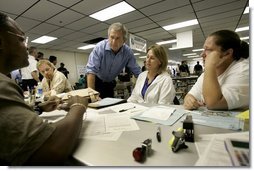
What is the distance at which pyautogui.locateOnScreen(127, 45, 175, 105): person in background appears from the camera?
1421 millimetres

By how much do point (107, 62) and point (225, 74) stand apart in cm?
134

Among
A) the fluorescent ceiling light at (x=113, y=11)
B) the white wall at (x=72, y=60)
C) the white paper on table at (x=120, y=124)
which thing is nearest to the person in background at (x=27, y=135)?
the white paper on table at (x=120, y=124)

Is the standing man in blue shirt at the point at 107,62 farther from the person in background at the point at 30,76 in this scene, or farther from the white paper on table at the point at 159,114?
the white paper on table at the point at 159,114

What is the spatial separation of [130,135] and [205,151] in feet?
0.86

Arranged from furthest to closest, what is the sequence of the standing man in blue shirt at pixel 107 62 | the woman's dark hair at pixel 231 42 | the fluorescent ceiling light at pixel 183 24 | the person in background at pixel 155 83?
the fluorescent ceiling light at pixel 183 24 → the standing man in blue shirt at pixel 107 62 → the person in background at pixel 155 83 → the woman's dark hair at pixel 231 42

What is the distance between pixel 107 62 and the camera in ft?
6.51

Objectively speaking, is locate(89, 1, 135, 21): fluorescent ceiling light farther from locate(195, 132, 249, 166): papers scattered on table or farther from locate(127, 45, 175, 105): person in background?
locate(195, 132, 249, 166): papers scattered on table

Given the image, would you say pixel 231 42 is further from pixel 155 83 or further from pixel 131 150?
pixel 131 150

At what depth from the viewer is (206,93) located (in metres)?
0.87

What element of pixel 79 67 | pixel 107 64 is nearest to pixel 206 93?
pixel 107 64


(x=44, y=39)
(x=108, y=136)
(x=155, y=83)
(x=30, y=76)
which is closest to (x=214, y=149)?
(x=108, y=136)

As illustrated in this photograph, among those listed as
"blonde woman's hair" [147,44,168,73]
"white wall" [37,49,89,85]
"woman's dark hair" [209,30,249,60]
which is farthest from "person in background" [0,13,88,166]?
"white wall" [37,49,89,85]

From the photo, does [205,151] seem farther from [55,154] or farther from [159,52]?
[159,52]

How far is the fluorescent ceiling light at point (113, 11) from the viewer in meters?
3.04
